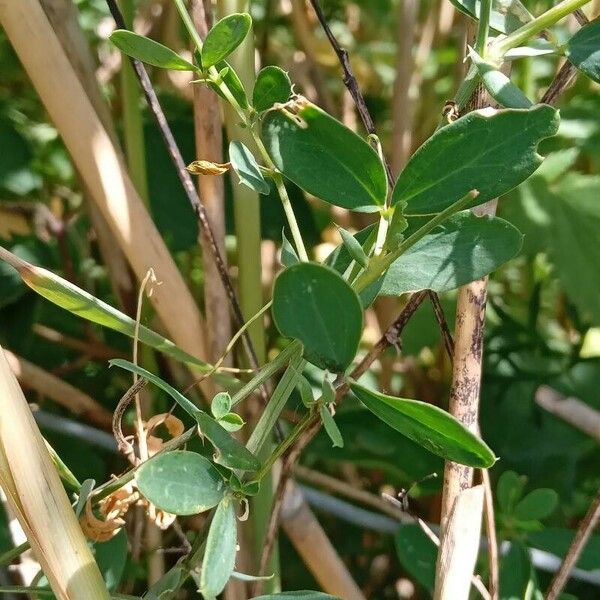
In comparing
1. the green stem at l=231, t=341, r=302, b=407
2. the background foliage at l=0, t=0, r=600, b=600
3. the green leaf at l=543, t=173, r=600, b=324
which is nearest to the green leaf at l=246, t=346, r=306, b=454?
the green stem at l=231, t=341, r=302, b=407

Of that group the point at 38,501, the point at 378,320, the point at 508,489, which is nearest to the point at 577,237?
the point at 378,320

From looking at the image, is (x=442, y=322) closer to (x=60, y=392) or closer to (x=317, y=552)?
(x=317, y=552)

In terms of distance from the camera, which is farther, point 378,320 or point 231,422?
point 378,320

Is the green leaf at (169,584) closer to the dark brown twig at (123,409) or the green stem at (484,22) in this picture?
the dark brown twig at (123,409)

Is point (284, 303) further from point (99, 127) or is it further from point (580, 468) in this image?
point (580, 468)

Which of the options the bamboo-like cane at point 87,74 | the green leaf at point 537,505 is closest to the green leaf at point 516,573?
the green leaf at point 537,505

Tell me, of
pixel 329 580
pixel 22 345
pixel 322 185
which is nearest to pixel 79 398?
pixel 22 345
